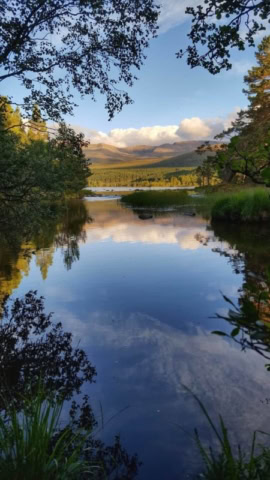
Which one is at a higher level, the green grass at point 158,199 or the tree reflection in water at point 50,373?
the green grass at point 158,199

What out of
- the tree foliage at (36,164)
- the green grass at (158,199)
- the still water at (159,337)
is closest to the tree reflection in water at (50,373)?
the still water at (159,337)

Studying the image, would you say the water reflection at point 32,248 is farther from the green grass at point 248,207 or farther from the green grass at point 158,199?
the green grass at point 158,199

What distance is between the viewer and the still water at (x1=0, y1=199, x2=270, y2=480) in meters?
4.88

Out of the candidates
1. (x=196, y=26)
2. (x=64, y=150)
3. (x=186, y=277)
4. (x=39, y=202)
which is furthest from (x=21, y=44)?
(x=186, y=277)

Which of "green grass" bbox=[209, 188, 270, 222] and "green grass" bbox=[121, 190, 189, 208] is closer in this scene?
"green grass" bbox=[209, 188, 270, 222]

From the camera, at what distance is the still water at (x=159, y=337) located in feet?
16.0

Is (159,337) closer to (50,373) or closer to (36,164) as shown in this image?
(50,373)

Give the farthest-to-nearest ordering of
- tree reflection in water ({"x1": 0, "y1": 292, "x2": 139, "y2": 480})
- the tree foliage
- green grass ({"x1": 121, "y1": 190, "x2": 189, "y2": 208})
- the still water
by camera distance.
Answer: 1. green grass ({"x1": 121, "y1": 190, "x2": 189, "y2": 208})
2. the tree foliage
3. the still water
4. tree reflection in water ({"x1": 0, "y1": 292, "x2": 139, "y2": 480})

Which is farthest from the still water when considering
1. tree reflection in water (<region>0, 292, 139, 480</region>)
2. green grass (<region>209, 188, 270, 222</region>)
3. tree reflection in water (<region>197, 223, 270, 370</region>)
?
green grass (<region>209, 188, 270, 222</region>)

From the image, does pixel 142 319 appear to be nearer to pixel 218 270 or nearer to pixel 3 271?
pixel 218 270

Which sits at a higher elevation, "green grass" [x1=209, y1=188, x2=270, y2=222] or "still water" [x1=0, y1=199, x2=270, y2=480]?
"green grass" [x1=209, y1=188, x2=270, y2=222]

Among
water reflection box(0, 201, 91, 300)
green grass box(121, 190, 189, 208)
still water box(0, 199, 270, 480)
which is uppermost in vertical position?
green grass box(121, 190, 189, 208)

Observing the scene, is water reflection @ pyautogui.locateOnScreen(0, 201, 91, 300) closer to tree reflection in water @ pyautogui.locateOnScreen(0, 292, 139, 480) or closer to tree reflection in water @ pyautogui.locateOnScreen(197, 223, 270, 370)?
tree reflection in water @ pyautogui.locateOnScreen(0, 292, 139, 480)

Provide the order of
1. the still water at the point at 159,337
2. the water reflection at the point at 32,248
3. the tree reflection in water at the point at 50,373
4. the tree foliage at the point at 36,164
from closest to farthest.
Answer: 1. the tree reflection in water at the point at 50,373
2. the still water at the point at 159,337
3. the tree foliage at the point at 36,164
4. the water reflection at the point at 32,248
